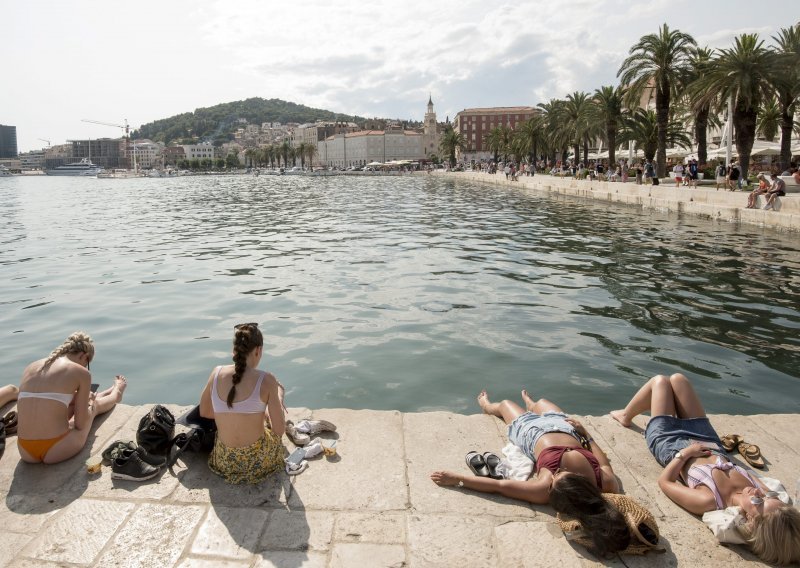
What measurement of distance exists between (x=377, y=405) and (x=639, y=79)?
3646 cm

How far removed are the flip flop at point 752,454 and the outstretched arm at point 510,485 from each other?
194 cm

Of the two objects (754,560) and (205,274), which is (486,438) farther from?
(205,274)

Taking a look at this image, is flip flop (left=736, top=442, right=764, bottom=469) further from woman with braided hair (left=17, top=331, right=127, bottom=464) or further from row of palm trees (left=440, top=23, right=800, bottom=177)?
row of palm trees (left=440, top=23, right=800, bottom=177)

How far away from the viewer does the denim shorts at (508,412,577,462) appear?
4.78 m

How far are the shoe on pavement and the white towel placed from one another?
2.74m

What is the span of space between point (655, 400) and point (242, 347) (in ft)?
12.0

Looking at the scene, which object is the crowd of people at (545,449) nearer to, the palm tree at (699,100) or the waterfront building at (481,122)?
the palm tree at (699,100)

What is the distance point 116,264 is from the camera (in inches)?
691

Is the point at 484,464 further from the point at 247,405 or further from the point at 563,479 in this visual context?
the point at 247,405

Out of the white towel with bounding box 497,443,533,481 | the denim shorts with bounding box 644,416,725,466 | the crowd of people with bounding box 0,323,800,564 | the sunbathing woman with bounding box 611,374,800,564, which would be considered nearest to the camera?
the sunbathing woman with bounding box 611,374,800,564

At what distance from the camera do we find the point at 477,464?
4719mm

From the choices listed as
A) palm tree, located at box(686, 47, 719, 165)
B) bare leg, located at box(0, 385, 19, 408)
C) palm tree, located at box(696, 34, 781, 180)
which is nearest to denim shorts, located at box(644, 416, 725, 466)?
bare leg, located at box(0, 385, 19, 408)

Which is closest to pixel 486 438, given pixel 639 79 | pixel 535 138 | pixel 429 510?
pixel 429 510

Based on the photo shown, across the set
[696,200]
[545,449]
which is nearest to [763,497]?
[545,449]
